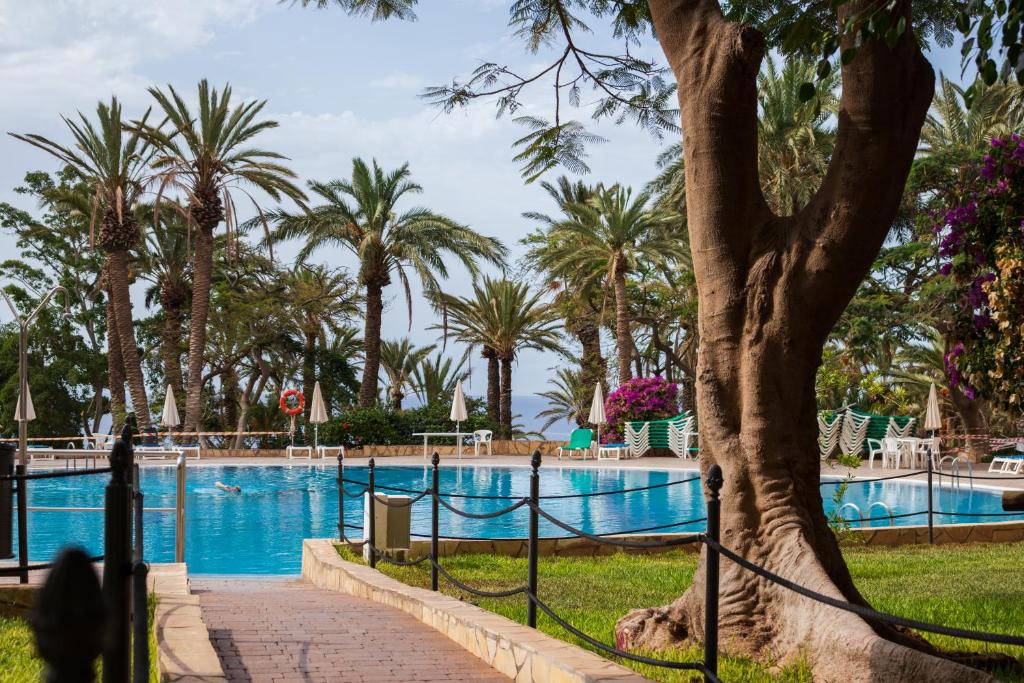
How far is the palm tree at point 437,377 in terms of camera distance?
147 feet

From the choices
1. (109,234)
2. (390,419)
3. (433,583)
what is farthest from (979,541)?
(109,234)

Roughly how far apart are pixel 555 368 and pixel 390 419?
15.4 metres

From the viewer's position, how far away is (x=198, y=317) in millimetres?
31688

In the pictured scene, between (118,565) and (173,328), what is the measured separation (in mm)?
34806

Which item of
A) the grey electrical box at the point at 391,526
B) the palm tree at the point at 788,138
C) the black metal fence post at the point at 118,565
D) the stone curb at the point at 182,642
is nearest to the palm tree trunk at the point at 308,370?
the palm tree at the point at 788,138

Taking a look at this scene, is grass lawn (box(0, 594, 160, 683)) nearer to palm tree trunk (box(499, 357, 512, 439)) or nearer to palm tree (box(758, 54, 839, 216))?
palm tree (box(758, 54, 839, 216))

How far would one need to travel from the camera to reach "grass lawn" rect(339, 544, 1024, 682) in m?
5.96

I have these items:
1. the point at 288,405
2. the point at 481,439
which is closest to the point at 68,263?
the point at 288,405

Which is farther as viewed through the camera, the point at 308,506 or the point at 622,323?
the point at 622,323

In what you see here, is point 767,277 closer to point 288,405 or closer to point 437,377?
point 288,405

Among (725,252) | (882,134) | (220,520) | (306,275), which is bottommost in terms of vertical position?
(220,520)

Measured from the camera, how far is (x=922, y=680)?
13.9 feet

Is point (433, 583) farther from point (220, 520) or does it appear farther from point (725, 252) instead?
point (220, 520)

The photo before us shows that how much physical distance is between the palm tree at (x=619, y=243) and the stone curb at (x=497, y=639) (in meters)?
23.7
